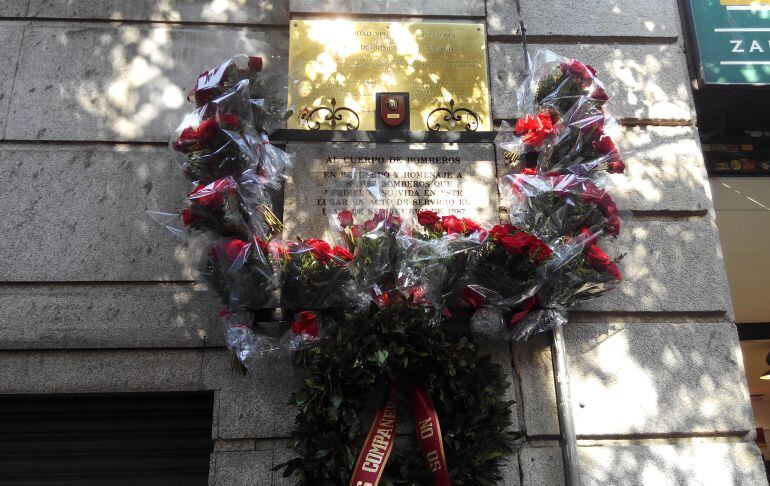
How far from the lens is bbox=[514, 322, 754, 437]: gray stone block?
4469 millimetres

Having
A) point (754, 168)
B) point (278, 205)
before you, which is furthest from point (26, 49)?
point (754, 168)

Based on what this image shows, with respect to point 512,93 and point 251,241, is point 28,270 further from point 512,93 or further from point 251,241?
point 512,93

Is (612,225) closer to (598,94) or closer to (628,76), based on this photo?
(598,94)

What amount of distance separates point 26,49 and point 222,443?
3.83 m

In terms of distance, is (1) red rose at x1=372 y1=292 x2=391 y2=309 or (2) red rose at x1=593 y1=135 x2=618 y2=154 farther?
(2) red rose at x1=593 y1=135 x2=618 y2=154

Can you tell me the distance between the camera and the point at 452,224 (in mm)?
4316

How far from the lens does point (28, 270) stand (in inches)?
189

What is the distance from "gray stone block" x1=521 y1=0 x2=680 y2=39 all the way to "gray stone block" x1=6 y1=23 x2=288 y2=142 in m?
2.29

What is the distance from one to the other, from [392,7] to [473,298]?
282 cm

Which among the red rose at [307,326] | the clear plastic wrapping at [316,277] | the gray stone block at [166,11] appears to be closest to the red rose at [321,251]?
the clear plastic wrapping at [316,277]

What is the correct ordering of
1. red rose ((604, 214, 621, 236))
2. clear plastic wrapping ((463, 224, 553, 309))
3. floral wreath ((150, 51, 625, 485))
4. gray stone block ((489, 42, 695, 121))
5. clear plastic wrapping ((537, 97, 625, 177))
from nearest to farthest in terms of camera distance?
floral wreath ((150, 51, 625, 485)), clear plastic wrapping ((463, 224, 553, 309)), red rose ((604, 214, 621, 236)), clear plastic wrapping ((537, 97, 625, 177)), gray stone block ((489, 42, 695, 121))

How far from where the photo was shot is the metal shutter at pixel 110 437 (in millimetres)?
4660

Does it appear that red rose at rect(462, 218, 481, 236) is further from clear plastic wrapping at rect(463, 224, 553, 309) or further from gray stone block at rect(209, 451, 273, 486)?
gray stone block at rect(209, 451, 273, 486)

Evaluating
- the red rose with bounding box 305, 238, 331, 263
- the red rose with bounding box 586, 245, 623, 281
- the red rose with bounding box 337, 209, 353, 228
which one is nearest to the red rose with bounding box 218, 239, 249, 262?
the red rose with bounding box 305, 238, 331, 263
